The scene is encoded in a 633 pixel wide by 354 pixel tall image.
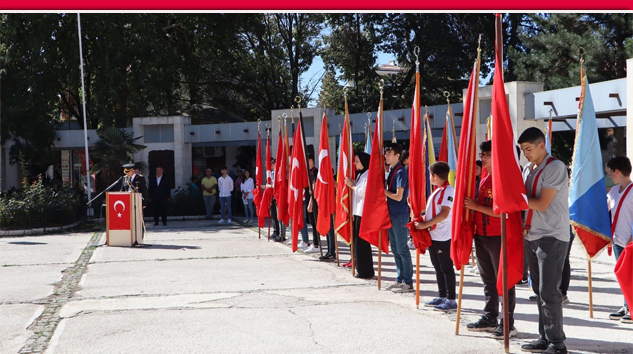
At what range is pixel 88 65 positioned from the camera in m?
27.7

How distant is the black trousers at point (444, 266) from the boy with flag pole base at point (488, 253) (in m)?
0.94

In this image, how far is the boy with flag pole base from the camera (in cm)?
588

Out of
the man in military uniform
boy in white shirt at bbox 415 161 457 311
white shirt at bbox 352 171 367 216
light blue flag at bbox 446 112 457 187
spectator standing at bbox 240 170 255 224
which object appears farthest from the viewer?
spectator standing at bbox 240 170 255 224

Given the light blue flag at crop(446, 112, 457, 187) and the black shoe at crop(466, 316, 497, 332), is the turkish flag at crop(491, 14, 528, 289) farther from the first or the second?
the light blue flag at crop(446, 112, 457, 187)

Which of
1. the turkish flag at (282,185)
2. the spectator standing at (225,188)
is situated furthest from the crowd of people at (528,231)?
the spectator standing at (225,188)

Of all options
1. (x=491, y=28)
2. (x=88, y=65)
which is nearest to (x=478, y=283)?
(x=88, y=65)

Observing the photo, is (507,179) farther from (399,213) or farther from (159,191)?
(159,191)

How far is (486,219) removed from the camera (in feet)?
19.6

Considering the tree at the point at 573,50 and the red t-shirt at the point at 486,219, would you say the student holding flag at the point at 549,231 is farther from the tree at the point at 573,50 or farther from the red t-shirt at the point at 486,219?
the tree at the point at 573,50

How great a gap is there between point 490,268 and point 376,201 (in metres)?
2.61

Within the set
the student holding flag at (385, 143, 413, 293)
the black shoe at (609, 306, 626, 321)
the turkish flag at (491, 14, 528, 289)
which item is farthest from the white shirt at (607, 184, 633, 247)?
the student holding flag at (385, 143, 413, 293)

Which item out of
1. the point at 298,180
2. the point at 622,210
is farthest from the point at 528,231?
the point at 298,180

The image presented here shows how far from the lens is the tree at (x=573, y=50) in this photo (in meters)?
24.6

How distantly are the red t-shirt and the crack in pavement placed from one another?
13.0 feet
